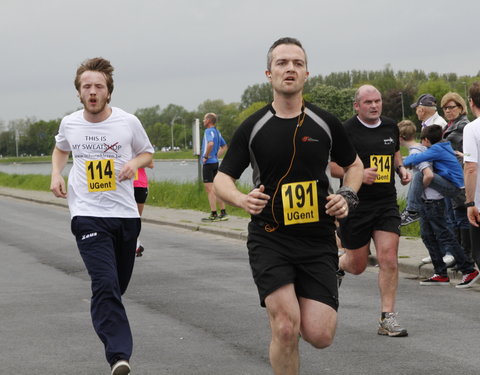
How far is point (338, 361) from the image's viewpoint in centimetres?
617

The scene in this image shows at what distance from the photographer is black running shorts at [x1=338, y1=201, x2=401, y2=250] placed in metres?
7.34

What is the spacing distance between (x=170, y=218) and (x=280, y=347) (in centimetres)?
1563

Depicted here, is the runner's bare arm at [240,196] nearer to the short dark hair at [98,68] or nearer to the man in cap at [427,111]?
the short dark hair at [98,68]

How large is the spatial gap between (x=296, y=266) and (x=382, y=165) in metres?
3.03

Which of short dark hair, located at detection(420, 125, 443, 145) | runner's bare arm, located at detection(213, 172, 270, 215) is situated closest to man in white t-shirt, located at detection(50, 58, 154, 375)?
runner's bare arm, located at detection(213, 172, 270, 215)

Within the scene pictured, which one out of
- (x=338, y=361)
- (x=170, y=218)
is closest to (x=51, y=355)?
(x=338, y=361)

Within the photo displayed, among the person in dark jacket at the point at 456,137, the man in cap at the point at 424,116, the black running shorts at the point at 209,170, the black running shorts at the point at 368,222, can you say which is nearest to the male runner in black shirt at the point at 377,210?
the black running shorts at the point at 368,222

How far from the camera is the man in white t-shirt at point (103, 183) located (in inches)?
225

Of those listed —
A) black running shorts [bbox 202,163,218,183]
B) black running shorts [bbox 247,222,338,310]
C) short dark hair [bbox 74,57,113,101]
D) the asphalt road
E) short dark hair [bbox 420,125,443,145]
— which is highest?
short dark hair [bbox 74,57,113,101]

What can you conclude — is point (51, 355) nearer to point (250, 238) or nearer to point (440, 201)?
point (250, 238)

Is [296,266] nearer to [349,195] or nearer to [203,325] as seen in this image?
[349,195]

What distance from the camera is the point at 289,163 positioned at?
464 centimetres

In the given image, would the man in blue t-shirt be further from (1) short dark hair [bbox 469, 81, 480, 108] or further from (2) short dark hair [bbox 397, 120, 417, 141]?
(1) short dark hair [bbox 469, 81, 480, 108]

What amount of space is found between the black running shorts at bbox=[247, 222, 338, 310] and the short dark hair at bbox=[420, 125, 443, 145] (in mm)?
5379
